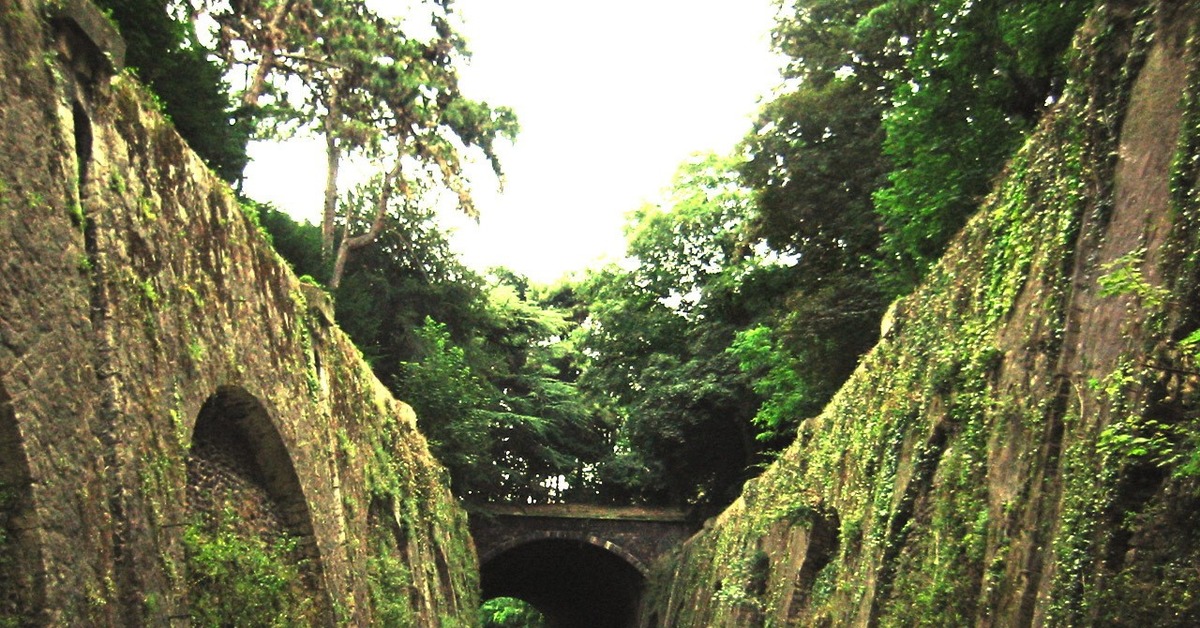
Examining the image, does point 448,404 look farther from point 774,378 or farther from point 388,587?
point 388,587

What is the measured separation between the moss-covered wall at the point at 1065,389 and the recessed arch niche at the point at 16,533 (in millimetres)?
5006

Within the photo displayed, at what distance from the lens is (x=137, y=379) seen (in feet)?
23.0

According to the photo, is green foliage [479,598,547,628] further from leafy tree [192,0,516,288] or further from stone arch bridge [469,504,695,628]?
leafy tree [192,0,516,288]

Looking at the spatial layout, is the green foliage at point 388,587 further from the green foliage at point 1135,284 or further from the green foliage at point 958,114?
the green foliage at point 1135,284

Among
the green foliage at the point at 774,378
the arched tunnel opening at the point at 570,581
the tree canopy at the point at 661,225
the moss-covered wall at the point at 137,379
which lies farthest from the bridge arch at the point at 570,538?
the moss-covered wall at the point at 137,379

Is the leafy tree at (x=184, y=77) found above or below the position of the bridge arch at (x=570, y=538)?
above

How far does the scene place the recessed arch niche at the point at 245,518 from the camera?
26.6 ft

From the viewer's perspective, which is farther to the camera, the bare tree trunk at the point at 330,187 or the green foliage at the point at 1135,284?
the bare tree trunk at the point at 330,187

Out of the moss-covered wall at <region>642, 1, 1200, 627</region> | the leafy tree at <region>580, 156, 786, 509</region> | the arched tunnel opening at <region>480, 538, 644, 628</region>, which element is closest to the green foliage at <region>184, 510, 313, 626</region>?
the moss-covered wall at <region>642, 1, 1200, 627</region>

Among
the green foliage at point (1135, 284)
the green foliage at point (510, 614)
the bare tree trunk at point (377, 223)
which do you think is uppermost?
the bare tree trunk at point (377, 223)

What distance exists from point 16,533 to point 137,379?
1611 millimetres

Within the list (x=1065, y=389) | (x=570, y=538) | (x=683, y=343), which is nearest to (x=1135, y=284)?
(x=1065, y=389)

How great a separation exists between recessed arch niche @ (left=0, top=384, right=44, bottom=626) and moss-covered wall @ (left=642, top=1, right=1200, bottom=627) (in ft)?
16.4

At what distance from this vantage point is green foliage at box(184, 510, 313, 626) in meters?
7.77
